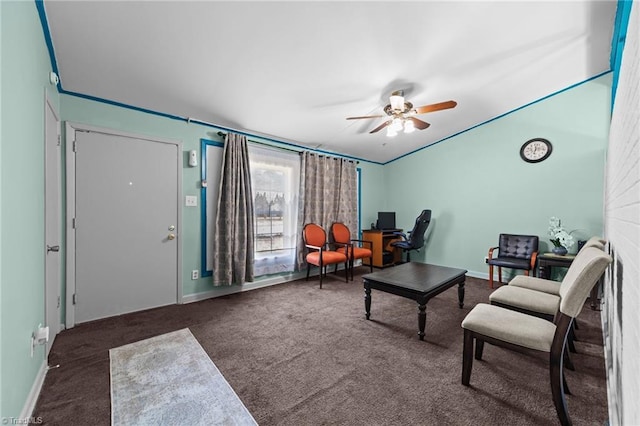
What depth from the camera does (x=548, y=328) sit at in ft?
5.09

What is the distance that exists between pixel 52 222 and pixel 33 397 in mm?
1424

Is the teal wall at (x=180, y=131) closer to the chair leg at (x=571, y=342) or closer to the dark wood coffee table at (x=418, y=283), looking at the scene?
the dark wood coffee table at (x=418, y=283)

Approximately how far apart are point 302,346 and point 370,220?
3787 mm

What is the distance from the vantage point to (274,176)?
4113mm

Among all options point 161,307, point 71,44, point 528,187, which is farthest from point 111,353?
point 528,187

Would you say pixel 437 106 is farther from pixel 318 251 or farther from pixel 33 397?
pixel 33 397

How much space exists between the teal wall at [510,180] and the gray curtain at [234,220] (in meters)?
3.46

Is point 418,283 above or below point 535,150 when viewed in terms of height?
below

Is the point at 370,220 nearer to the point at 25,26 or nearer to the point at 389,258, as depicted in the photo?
the point at 389,258

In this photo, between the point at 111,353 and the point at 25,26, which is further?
the point at 111,353

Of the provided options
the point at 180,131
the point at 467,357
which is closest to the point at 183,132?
the point at 180,131

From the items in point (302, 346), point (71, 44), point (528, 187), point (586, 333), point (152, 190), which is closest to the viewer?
point (71, 44)

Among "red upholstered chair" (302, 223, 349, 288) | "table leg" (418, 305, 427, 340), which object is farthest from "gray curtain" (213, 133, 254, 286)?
"table leg" (418, 305, 427, 340)

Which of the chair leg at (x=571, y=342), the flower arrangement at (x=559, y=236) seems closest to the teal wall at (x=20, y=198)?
the chair leg at (x=571, y=342)
